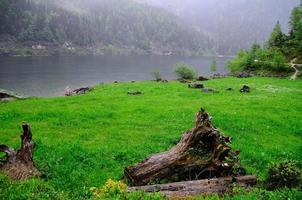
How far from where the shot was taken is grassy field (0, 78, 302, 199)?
60.3ft

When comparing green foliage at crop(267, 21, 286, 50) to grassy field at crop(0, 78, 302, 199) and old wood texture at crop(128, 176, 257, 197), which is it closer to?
grassy field at crop(0, 78, 302, 199)

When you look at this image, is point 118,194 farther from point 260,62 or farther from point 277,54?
point 260,62

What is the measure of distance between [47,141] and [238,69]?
8673cm

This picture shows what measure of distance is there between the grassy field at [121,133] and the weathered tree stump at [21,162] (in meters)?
0.89

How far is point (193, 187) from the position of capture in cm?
1447

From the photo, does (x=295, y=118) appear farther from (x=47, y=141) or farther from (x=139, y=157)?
(x=47, y=141)

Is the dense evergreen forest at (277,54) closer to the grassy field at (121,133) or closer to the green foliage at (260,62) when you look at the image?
the green foliage at (260,62)

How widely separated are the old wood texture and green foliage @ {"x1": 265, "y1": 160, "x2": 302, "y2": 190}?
5.35 feet

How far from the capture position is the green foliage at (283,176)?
50.4 ft

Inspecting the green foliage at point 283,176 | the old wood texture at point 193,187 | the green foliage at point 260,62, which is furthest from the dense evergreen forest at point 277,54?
the old wood texture at point 193,187

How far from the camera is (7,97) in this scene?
5153 cm

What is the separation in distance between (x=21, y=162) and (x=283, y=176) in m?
12.4

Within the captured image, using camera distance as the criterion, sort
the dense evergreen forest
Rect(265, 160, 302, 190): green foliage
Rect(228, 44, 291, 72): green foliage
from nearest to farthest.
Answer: Rect(265, 160, 302, 190): green foliage → Rect(228, 44, 291, 72): green foliage → the dense evergreen forest

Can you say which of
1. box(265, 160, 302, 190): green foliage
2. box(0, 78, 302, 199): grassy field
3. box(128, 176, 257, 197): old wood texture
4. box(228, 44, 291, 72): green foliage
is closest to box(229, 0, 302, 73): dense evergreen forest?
box(228, 44, 291, 72): green foliage
